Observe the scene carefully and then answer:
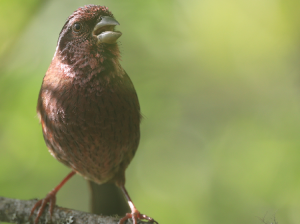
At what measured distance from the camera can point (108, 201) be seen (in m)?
3.78

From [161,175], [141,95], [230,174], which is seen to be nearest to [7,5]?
[141,95]

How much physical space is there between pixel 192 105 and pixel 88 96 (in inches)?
149

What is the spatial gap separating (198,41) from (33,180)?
3.72m

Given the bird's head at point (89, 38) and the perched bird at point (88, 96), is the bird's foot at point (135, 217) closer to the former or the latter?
the perched bird at point (88, 96)

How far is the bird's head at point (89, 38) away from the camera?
2699 mm

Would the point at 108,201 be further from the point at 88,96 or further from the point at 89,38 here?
the point at 89,38

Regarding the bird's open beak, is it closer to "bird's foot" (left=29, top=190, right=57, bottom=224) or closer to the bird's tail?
"bird's foot" (left=29, top=190, right=57, bottom=224)

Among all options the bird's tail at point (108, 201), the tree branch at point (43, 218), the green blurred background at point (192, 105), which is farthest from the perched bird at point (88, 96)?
the green blurred background at point (192, 105)

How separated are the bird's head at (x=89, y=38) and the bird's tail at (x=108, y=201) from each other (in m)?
1.71

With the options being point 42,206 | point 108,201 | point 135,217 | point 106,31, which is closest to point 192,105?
point 108,201

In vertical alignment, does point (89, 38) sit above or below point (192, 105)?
above

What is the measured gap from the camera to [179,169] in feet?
19.4

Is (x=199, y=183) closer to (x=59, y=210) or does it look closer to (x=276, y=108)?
(x=276, y=108)

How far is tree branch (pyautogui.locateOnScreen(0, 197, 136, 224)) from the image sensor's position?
107 inches
